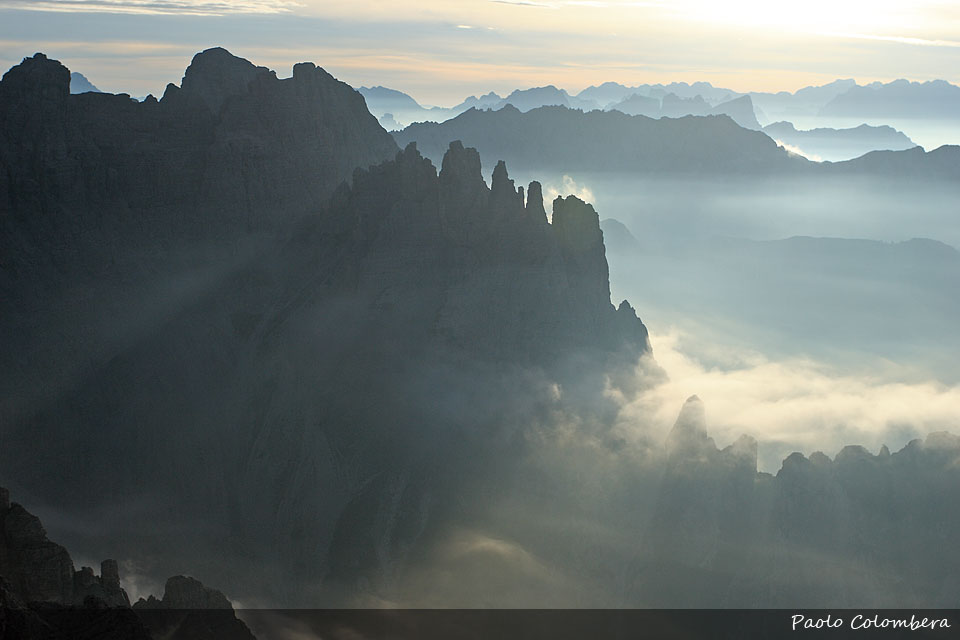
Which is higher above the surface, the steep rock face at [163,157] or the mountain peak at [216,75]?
the mountain peak at [216,75]

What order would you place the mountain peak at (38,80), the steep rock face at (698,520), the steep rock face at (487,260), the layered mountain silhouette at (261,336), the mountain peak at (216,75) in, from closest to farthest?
the steep rock face at (698,520)
the layered mountain silhouette at (261,336)
the steep rock face at (487,260)
the mountain peak at (38,80)
the mountain peak at (216,75)

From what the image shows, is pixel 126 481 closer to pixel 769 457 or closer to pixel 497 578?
pixel 497 578

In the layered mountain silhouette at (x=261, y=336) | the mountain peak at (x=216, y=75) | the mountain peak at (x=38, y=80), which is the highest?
the mountain peak at (x=216, y=75)

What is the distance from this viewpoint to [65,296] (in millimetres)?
111938

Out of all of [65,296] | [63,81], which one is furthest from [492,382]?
[63,81]

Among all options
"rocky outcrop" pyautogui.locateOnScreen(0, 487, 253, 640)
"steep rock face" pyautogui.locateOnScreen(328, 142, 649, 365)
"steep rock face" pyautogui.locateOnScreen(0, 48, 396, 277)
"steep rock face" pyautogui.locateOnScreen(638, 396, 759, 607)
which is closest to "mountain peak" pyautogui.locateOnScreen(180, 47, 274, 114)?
"steep rock face" pyautogui.locateOnScreen(0, 48, 396, 277)

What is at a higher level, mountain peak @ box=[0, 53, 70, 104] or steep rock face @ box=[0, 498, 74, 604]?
mountain peak @ box=[0, 53, 70, 104]

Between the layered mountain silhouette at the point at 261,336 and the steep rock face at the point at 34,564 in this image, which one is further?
the layered mountain silhouette at the point at 261,336

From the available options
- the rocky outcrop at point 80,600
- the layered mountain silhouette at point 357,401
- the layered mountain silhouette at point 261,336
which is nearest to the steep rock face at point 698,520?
the layered mountain silhouette at point 357,401

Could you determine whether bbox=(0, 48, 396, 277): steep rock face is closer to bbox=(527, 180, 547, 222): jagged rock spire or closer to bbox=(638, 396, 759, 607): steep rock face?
bbox=(527, 180, 547, 222): jagged rock spire

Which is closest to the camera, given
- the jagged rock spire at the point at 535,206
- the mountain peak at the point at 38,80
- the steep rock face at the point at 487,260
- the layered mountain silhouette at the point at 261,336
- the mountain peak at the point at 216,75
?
the layered mountain silhouette at the point at 261,336

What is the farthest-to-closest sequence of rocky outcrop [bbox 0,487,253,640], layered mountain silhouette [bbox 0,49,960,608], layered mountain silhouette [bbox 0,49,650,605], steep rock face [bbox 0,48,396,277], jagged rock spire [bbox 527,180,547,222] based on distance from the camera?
steep rock face [bbox 0,48,396,277] → jagged rock spire [bbox 527,180,547,222] → layered mountain silhouette [bbox 0,49,650,605] → layered mountain silhouette [bbox 0,49,960,608] → rocky outcrop [bbox 0,487,253,640]

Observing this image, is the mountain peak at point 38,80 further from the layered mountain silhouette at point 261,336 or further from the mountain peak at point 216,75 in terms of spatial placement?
the mountain peak at point 216,75

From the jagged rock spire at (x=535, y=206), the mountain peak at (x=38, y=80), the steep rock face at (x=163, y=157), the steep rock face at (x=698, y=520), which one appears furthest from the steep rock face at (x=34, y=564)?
the mountain peak at (x=38, y=80)
